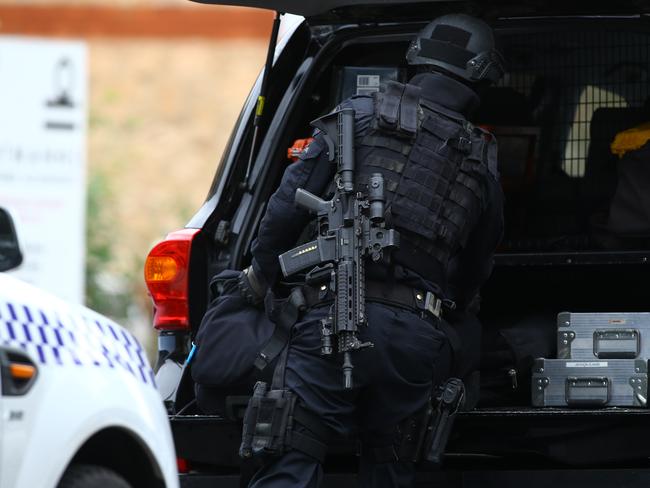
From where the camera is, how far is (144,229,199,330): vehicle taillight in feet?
17.7

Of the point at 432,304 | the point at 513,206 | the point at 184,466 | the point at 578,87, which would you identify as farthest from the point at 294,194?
the point at 578,87

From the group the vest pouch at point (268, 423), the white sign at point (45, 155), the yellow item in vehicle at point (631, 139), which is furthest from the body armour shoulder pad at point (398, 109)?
the white sign at point (45, 155)

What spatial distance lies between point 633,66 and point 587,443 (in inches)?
62.5

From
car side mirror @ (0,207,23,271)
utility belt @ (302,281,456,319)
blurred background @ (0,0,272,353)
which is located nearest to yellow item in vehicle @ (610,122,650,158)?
utility belt @ (302,281,456,319)

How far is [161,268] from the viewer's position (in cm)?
542

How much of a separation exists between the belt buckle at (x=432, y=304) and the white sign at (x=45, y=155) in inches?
414

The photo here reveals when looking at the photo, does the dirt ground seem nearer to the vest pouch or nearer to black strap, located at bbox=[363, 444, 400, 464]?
black strap, located at bbox=[363, 444, 400, 464]

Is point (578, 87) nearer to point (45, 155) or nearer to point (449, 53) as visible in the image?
point (449, 53)

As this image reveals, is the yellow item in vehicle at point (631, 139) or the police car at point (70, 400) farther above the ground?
the yellow item in vehicle at point (631, 139)

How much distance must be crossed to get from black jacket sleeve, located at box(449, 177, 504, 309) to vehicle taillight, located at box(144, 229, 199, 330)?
2.93 feet

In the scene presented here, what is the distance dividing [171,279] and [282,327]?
644 mm

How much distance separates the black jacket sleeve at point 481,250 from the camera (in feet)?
16.6

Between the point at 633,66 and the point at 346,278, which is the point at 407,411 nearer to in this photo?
the point at 346,278

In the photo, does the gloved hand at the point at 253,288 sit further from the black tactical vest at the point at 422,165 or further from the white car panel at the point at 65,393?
the white car panel at the point at 65,393
